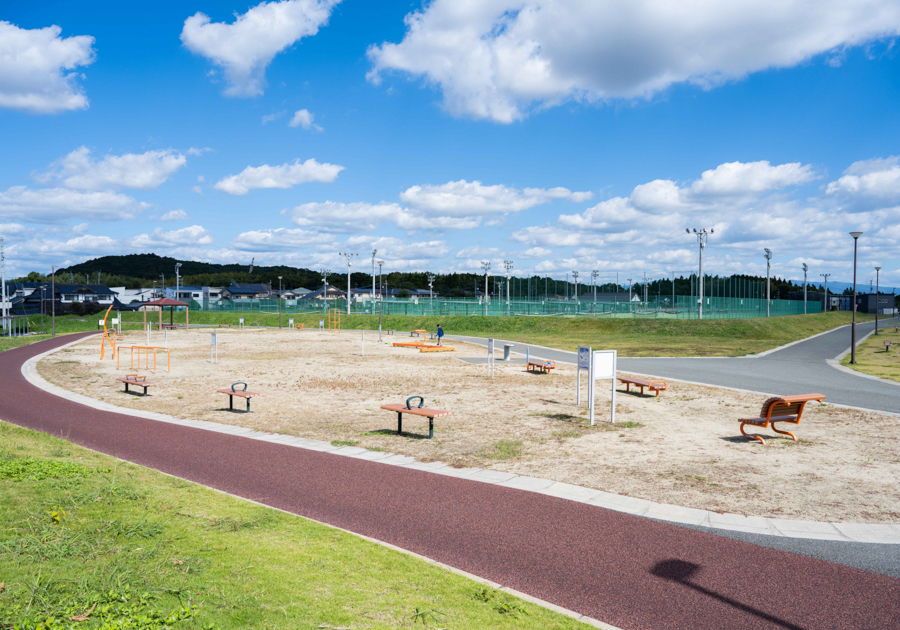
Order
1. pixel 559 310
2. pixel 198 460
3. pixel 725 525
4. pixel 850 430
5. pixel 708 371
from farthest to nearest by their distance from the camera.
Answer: pixel 559 310
pixel 708 371
pixel 850 430
pixel 198 460
pixel 725 525

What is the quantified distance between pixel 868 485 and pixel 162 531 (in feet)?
28.4

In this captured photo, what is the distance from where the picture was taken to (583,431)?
434 inches

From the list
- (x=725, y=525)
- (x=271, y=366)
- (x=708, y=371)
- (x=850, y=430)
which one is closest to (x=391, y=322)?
(x=271, y=366)

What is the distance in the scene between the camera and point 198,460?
863cm

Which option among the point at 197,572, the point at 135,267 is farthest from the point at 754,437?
the point at 135,267

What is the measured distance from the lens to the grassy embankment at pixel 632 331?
3409 centimetres

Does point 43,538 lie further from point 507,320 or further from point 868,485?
point 507,320

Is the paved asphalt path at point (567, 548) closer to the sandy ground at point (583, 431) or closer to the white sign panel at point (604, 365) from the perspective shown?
the sandy ground at point (583, 431)

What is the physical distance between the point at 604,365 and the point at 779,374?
12.5 meters

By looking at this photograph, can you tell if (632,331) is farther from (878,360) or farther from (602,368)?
(602,368)

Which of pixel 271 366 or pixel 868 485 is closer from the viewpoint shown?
pixel 868 485

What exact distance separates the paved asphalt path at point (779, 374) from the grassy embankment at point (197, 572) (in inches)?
544

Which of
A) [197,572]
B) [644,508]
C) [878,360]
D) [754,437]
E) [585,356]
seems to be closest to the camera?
[197,572]

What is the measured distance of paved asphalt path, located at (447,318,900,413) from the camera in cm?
1573
